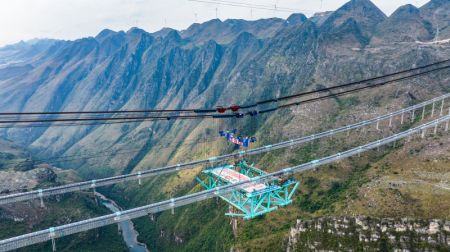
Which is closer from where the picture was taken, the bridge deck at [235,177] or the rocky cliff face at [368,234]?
the bridge deck at [235,177]

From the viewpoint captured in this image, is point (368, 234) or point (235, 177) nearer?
point (235, 177)

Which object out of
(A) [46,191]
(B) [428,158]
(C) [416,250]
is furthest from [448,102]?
(A) [46,191]

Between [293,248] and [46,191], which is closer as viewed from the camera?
[46,191]

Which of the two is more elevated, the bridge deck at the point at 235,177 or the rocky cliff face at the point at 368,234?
the bridge deck at the point at 235,177

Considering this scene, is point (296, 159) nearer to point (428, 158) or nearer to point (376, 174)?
point (376, 174)

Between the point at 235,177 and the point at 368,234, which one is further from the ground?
the point at 235,177

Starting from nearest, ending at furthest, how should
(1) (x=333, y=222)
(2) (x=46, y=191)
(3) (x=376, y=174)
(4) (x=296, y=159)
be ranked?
(2) (x=46, y=191)
(1) (x=333, y=222)
(3) (x=376, y=174)
(4) (x=296, y=159)

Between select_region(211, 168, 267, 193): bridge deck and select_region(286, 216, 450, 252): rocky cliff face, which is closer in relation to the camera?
select_region(211, 168, 267, 193): bridge deck

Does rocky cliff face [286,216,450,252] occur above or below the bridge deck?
below
